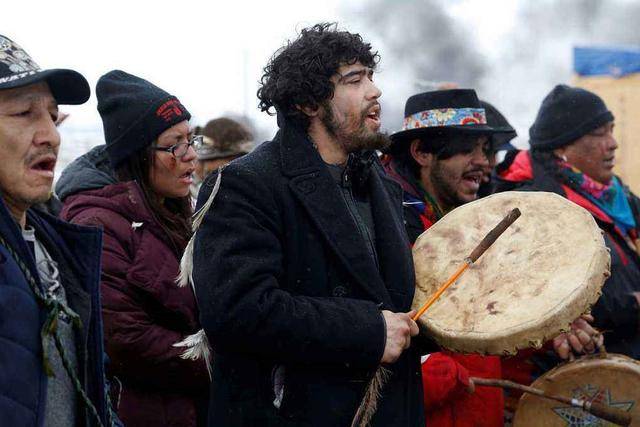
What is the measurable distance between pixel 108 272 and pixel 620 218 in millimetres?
2696

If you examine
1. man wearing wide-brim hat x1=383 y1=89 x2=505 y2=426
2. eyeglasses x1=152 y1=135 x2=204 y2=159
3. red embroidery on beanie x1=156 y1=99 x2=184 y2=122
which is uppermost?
red embroidery on beanie x1=156 y1=99 x2=184 y2=122

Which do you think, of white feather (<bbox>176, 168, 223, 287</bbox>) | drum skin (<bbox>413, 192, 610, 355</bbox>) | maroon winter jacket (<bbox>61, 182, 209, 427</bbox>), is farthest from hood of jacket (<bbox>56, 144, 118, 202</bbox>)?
drum skin (<bbox>413, 192, 610, 355</bbox>)

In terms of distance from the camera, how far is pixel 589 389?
3.03 meters

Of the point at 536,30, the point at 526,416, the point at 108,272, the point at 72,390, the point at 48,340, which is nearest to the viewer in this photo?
the point at 48,340

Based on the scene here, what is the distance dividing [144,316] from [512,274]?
52.8 inches

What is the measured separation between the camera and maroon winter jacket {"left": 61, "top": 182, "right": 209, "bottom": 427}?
2797 millimetres

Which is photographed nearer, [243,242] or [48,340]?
[48,340]

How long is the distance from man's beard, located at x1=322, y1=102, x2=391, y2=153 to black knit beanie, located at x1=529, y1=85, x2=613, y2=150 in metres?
2.08

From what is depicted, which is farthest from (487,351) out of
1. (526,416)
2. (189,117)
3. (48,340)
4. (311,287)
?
(189,117)

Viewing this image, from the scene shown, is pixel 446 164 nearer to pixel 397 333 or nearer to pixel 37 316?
pixel 397 333

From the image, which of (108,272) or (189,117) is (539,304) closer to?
(108,272)

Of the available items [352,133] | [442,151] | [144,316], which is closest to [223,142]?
[442,151]

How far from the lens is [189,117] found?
3359 mm

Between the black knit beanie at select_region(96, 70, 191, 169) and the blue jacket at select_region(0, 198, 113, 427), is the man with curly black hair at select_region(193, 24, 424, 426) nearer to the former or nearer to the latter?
the blue jacket at select_region(0, 198, 113, 427)
